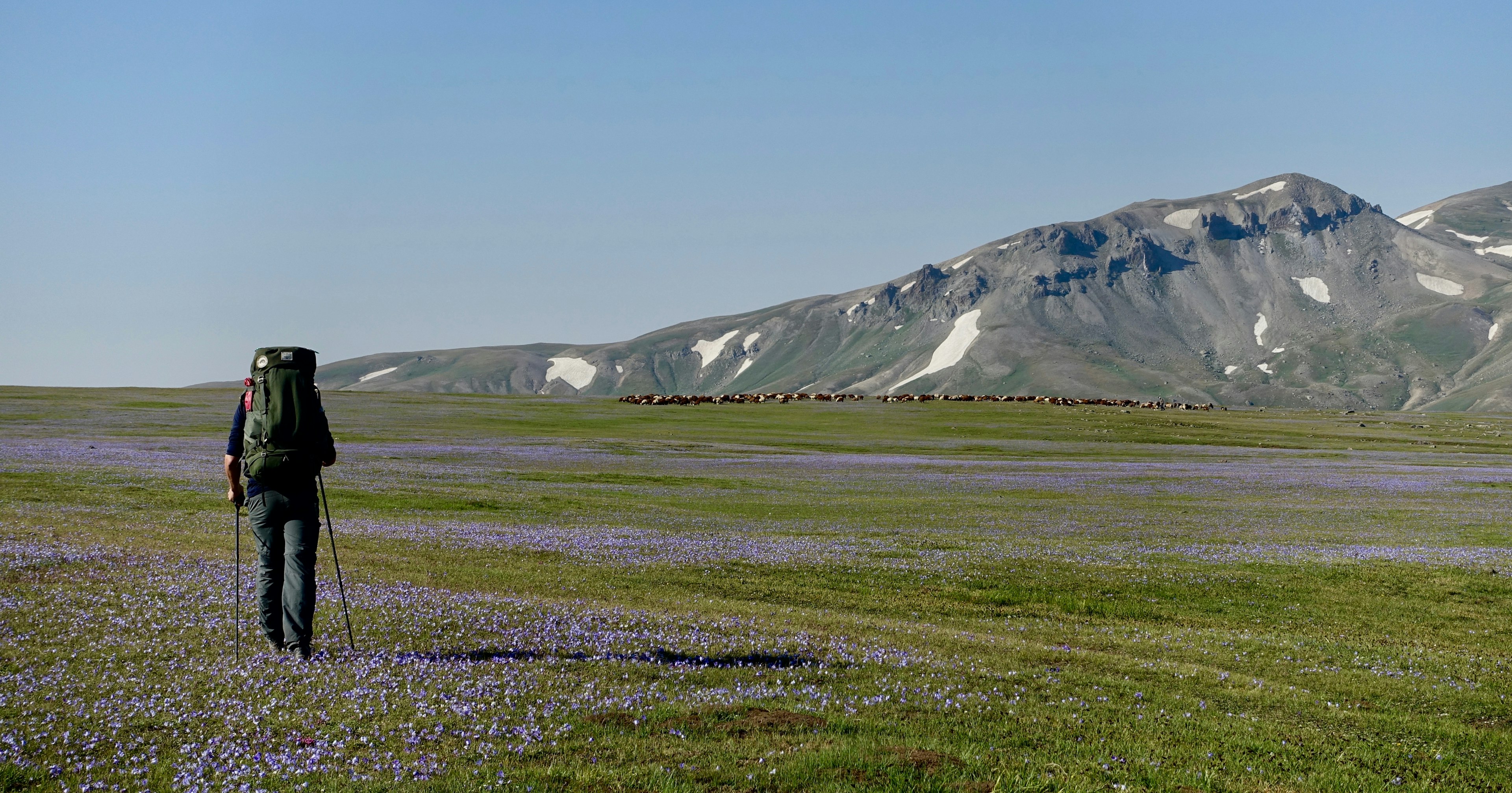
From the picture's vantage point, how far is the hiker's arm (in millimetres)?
13516

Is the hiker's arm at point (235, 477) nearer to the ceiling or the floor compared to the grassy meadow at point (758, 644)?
nearer to the ceiling

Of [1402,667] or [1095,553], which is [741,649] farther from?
[1095,553]

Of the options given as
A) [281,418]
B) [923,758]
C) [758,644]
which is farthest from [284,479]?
[923,758]

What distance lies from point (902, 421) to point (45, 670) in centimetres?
12784

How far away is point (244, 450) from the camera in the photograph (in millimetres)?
14016

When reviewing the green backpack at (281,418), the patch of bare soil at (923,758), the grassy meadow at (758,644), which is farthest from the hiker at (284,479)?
the patch of bare soil at (923,758)

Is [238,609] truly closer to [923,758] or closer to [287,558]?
[287,558]

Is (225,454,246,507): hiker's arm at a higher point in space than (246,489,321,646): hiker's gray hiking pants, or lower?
higher

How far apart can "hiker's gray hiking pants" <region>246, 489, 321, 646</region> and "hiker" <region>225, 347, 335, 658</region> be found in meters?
0.01

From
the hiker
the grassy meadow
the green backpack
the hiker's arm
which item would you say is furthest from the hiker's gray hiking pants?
the grassy meadow

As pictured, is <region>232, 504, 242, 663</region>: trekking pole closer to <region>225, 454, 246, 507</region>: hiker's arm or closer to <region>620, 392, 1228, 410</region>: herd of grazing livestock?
<region>225, 454, 246, 507</region>: hiker's arm

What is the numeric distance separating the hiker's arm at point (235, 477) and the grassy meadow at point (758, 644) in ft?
7.09

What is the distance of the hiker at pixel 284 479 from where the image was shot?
13.4 m

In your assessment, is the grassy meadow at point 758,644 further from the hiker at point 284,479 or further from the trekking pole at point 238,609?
the hiker at point 284,479
